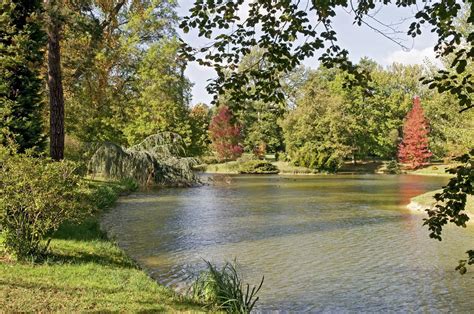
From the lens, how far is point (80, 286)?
5938 millimetres

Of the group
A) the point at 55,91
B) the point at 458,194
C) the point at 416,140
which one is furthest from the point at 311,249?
the point at 416,140

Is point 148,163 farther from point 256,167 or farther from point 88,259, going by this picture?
point 256,167

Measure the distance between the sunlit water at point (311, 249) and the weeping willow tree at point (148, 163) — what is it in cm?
360

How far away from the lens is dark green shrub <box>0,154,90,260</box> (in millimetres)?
6777

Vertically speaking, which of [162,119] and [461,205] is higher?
[162,119]

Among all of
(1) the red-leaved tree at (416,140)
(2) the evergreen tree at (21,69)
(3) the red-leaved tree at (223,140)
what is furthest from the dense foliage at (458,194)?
(3) the red-leaved tree at (223,140)

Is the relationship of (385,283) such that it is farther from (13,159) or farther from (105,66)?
(105,66)

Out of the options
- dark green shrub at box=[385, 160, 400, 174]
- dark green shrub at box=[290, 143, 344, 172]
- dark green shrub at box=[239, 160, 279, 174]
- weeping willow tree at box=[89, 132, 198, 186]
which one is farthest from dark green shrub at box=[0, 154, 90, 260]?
dark green shrub at box=[385, 160, 400, 174]

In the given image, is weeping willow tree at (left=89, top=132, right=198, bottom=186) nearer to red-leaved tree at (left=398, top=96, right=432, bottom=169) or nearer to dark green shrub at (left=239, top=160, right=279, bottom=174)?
dark green shrub at (left=239, top=160, right=279, bottom=174)

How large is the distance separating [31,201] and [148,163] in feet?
59.2

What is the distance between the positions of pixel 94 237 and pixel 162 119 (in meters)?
25.9

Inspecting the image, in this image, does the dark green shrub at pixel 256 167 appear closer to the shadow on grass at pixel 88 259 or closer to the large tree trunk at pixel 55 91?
the large tree trunk at pixel 55 91

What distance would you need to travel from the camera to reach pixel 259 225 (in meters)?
14.5

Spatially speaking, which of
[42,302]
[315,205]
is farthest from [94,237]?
[315,205]
